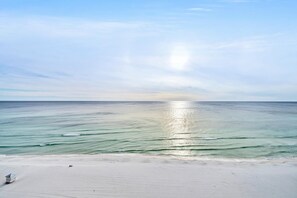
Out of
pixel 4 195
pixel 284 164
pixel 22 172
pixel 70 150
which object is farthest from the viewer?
pixel 70 150

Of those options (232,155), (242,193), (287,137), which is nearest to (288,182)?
(242,193)

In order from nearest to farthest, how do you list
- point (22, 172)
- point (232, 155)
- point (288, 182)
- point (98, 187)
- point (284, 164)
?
point (98, 187) < point (288, 182) < point (22, 172) < point (284, 164) < point (232, 155)

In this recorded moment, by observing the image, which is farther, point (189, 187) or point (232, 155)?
point (232, 155)

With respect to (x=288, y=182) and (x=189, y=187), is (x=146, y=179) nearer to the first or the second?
(x=189, y=187)

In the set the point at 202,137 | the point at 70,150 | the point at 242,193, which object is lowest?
the point at 242,193

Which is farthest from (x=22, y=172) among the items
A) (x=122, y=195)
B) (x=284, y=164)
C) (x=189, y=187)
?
(x=284, y=164)

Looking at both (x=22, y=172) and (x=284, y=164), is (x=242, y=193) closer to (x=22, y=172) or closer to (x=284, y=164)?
(x=284, y=164)

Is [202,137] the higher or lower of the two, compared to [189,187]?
higher
